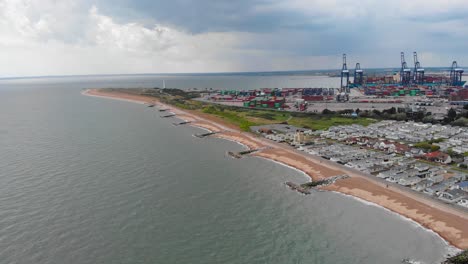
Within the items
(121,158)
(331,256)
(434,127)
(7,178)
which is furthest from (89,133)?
(434,127)

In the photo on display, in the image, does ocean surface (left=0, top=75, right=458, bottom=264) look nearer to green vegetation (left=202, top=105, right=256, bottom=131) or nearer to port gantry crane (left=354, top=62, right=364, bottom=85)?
→ green vegetation (left=202, top=105, right=256, bottom=131)

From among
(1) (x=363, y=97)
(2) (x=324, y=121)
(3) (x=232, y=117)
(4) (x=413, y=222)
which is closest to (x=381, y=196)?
(4) (x=413, y=222)

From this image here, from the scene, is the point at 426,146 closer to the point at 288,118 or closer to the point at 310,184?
the point at 310,184

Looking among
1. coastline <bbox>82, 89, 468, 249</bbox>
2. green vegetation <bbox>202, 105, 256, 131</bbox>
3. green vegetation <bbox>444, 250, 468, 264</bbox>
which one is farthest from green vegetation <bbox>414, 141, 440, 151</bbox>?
green vegetation <bbox>202, 105, 256, 131</bbox>

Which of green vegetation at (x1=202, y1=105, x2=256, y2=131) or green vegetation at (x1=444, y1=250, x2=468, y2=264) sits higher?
green vegetation at (x1=202, y1=105, x2=256, y2=131)

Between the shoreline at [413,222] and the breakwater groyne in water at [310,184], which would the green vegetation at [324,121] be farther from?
the shoreline at [413,222]

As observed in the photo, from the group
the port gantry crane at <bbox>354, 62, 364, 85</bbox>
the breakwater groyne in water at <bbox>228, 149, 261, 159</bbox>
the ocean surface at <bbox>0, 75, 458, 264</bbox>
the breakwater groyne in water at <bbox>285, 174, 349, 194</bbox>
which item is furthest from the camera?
the port gantry crane at <bbox>354, 62, 364, 85</bbox>

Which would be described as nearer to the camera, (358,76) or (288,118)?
(288,118)

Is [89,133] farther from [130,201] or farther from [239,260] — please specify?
[239,260]
